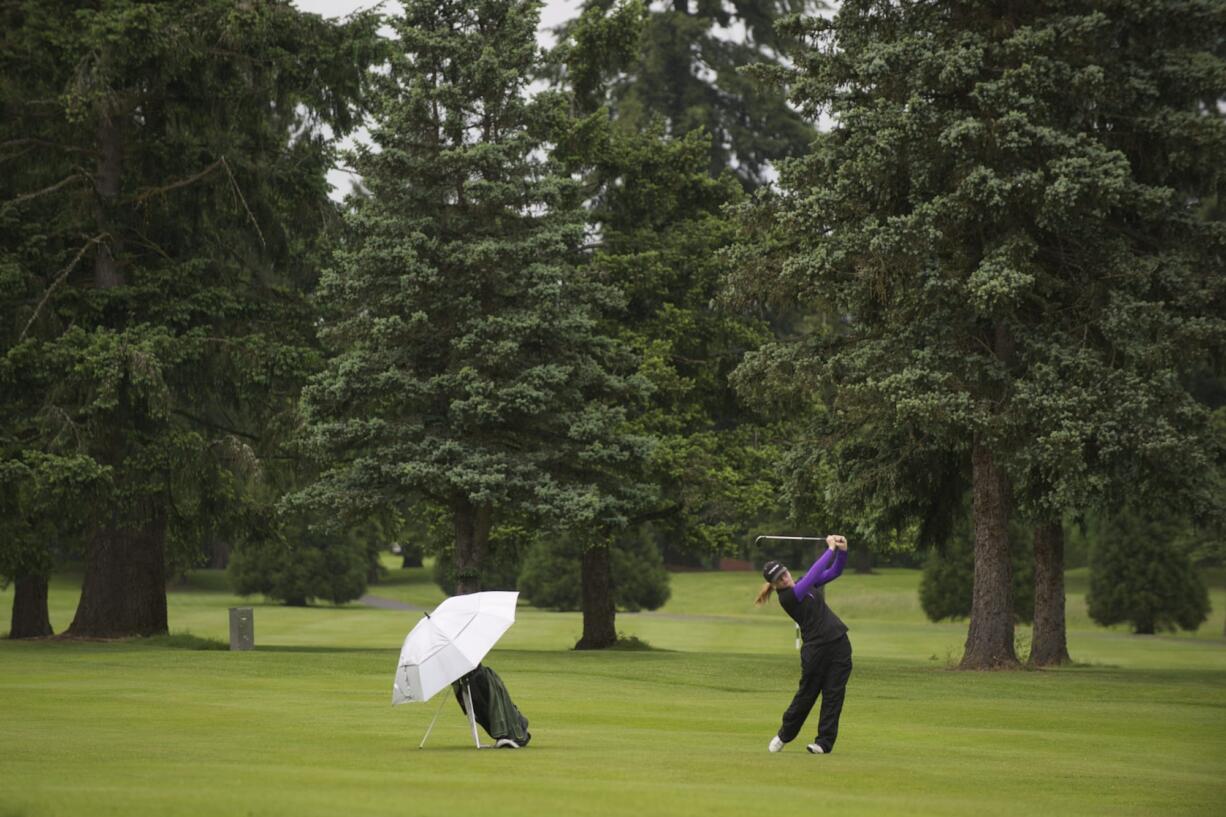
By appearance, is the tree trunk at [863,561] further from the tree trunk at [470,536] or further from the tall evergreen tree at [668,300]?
the tree trunk at [470,536]

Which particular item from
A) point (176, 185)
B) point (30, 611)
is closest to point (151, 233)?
point (176, 185)

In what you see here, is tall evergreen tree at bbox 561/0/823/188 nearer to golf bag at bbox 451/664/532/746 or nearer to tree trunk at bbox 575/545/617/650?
tree trunk at bbox 575/545/617/650

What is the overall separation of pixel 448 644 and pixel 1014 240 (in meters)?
14.9

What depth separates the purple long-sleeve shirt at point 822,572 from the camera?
44.9 feet

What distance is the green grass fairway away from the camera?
35.3ft

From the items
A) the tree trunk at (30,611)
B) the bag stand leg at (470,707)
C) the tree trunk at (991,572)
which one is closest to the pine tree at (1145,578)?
the tree trunk at (991,572)

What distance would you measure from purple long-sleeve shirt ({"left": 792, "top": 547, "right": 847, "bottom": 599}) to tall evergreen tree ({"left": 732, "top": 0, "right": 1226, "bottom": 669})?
1173 cm

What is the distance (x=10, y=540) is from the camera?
31.3m

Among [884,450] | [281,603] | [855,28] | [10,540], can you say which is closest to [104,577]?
[10,540]

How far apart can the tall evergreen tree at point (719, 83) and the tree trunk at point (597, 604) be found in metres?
27.7

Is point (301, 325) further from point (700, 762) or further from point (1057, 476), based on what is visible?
point (700, 762)

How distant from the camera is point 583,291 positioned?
106 feet

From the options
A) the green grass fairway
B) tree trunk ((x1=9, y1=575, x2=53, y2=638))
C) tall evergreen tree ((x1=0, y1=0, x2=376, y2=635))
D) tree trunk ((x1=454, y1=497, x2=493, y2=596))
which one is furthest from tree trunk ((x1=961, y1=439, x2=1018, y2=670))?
tree trunk ((x1=9, y1=575, x2=53, y2=638))

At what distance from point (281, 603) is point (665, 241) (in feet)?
112
